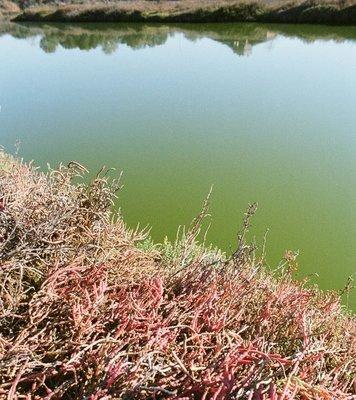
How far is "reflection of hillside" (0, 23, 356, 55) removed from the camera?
1785 cm

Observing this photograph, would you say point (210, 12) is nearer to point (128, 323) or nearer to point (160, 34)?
point (160, 34)

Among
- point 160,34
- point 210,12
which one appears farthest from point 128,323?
point 210,12

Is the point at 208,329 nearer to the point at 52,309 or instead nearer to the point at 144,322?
the point at 144,322

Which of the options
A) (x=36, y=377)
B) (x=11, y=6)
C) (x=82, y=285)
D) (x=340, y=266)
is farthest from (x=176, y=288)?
(x=11, y=6)

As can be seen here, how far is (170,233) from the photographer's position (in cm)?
522

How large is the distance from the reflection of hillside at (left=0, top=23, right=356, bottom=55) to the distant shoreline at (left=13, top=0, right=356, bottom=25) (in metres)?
0.68

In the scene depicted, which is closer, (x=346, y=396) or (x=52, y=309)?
(x=346, y=396)

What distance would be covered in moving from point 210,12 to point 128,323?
2438 cm

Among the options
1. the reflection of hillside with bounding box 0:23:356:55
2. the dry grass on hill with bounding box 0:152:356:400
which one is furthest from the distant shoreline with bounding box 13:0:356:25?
the dry grass on hill with bounding box 0:152:356:400

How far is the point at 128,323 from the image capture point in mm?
1882

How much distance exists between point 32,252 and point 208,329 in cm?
95

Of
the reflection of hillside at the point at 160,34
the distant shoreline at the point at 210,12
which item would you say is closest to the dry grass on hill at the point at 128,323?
the reflection of hillside at the point at 160,34

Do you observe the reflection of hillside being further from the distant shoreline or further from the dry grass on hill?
the dry grass on hill

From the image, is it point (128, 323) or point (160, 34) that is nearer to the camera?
point (128, 323)
